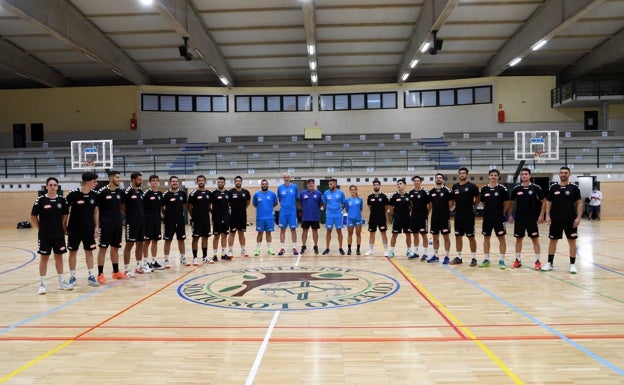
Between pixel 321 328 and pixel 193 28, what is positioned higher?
pixel 193 28

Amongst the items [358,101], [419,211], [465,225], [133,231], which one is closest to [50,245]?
[133,231]

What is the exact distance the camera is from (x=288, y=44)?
869 inches

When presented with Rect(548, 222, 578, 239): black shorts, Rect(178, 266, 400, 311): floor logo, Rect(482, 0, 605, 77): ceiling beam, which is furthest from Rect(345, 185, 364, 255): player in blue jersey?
Rect(482, 0, 605, 77): ceiling beam

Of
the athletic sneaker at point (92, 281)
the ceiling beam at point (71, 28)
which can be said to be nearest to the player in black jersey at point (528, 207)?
the athletic sneaker at point (92, 281)

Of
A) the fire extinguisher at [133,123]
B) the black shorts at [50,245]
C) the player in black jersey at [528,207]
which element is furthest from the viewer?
the fire extinguisher at [133,123]

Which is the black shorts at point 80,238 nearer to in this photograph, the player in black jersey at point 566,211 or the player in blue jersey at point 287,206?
the player in blue jersey at point 287,206

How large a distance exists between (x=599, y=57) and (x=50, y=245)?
26.2m

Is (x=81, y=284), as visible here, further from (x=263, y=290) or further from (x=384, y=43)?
(x=384, y=43)

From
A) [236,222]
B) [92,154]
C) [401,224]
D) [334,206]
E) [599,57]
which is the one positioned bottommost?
[401,224]

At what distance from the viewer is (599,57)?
75.3 feet

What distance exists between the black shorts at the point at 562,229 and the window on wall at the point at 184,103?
73.1ft

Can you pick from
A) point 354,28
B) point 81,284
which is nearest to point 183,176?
point 354,28

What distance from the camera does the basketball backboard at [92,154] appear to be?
61.8 ft

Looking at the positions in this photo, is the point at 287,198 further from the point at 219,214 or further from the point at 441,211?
the point at 441,211
